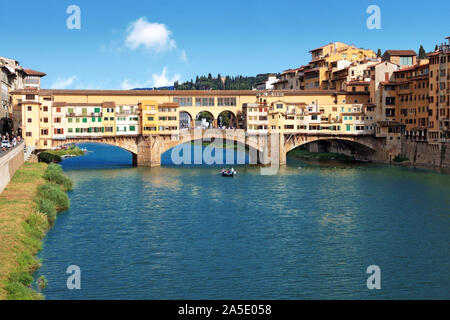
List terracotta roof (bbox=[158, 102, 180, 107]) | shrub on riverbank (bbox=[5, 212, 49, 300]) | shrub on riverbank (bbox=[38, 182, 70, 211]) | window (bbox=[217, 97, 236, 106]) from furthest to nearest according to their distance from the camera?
window (bbox=[217, 97, 236, 106])
terracotta roof (bbox=[158, 102, 180, 107])
shrub on riverbank (bbox=[38, 182, 70, 211])
shrub on riverbank (bbox=[5, 212, 49, 300])

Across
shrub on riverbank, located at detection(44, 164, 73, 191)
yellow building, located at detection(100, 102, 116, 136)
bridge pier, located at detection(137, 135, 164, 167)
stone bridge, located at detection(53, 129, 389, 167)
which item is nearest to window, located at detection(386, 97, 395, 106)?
stone bridge, located at detection(53, 129, 389, 167)

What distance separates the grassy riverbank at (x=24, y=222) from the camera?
Answer: 24.4 metres

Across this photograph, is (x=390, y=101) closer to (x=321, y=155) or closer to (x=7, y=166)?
(x=321, y=155)

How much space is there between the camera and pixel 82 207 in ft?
148

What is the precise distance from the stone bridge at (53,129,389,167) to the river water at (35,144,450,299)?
52.3ft

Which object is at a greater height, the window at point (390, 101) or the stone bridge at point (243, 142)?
the window at point (390, 101)

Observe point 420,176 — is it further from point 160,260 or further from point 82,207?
point 160,260

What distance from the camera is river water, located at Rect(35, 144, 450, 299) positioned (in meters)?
26.5

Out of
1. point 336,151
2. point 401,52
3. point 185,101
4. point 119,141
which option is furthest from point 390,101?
point 119,141

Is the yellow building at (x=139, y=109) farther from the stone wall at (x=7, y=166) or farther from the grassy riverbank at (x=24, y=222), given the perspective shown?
the grassy riverbank at (x=24, y=222)

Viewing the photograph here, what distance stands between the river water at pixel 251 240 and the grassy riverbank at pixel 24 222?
2.71 ft

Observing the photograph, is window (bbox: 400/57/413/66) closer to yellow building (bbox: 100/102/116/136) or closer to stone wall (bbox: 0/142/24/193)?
yellow building (bbox: 100/102/116/136)

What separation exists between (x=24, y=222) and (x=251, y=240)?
1253 centimetres

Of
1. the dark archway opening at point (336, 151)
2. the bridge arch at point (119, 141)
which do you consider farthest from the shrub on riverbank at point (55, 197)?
the dark archway opening at point (336, 151)
